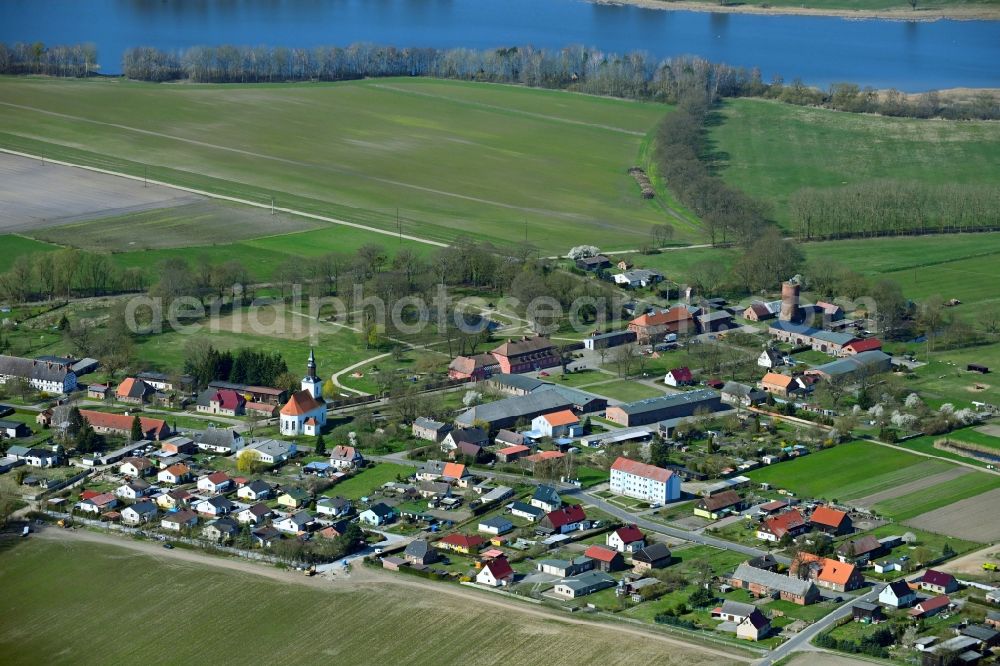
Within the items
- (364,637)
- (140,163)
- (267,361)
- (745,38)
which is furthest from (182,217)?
(745,38)

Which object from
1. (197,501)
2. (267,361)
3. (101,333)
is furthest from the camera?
(101,333)

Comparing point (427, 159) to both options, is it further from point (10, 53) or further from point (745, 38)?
point (745, 38)

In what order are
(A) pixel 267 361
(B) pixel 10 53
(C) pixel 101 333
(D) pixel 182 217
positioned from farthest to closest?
(B) pixel 10 53
(D) pixel 182 217
(C) pixel 101 333
(A) pixel 267 361

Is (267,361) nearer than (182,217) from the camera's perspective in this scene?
Yes

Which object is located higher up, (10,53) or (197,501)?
(10,53)

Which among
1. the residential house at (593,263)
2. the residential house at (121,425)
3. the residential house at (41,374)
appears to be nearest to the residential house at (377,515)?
the residential house at (121,425)

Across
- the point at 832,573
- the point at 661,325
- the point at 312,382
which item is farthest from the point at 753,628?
the point at 661,325

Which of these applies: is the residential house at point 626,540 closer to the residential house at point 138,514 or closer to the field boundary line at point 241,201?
the residential house at point 138,514
